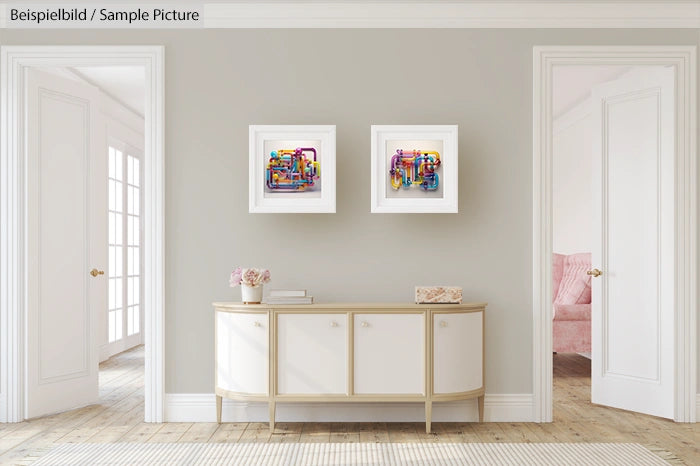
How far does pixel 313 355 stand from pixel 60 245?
198 cm

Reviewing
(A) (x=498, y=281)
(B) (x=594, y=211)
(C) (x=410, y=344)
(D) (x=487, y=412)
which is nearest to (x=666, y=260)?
(B) (x=594, y=211)

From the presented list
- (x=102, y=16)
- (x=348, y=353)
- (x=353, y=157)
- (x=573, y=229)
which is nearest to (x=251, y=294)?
(x=348, y=353)

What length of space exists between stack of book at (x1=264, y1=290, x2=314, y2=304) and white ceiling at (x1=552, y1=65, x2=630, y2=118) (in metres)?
2.87

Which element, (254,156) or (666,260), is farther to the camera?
(666,260)

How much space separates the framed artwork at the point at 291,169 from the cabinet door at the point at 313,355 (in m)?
0.68

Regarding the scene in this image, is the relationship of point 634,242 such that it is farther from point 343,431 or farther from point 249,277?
point 249,277

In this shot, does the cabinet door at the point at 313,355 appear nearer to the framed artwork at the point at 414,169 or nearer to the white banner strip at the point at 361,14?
the framed artwork at the point at 414,169

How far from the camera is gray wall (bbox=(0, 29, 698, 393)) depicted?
434 centimetres

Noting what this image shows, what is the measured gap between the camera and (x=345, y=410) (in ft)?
14.1

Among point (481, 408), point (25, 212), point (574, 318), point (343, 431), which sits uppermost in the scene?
point (25, 212)

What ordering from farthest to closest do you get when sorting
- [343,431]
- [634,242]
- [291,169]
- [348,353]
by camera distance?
[634,242] < [291,169] < [343,431] < [348,353]

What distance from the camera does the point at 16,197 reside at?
14.3 ft

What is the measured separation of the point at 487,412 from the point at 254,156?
7.07 feet

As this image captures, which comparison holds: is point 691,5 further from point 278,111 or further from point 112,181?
point 112,181
